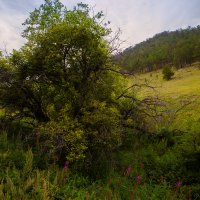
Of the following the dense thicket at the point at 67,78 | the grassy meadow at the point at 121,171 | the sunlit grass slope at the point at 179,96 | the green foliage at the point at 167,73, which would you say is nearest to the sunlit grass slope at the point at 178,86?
the sunlit grass slope at the point at 179,96

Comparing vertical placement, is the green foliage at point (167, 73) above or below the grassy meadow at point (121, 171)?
above

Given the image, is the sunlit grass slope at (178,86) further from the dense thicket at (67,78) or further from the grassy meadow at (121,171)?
the dense thicket at (67,78)

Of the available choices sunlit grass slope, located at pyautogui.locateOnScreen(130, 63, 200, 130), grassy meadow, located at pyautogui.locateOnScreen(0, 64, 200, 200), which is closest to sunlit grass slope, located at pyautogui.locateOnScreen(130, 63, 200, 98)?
sunlit grass slope, located at pyautogui.locateOnScreen(130, 63, 200, 130)

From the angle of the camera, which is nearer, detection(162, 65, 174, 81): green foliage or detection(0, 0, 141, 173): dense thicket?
detection(0, 0, 141, 173): dense thicket

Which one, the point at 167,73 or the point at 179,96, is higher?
the point at 167,73

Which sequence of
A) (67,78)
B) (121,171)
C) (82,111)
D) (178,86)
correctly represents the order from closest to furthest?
(121,171) → (82,111) → (67,78) → (178,86)

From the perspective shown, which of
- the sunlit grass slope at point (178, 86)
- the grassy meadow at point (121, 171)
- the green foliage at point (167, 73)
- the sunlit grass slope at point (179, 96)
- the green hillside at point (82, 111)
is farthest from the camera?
the green foliage at point (167, 73)

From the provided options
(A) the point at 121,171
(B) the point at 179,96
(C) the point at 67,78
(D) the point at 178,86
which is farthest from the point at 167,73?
(A) the point at 121,171

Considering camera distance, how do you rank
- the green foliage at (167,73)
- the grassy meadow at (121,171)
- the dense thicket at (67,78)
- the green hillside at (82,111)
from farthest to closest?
1. the green foliage at (167,73)
2. the dense thicket at (67,78)
3. the green hillside at (82,111)
4. the grassy meadow at (121,171)

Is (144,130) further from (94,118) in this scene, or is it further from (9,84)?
(9,84)

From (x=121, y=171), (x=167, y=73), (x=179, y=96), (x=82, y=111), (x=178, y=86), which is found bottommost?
(x=121, y=171)

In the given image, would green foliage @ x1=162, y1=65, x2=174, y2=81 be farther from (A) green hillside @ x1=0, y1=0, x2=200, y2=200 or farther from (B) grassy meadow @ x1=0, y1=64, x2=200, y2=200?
(A) green hillside @ x1=0, y1=0, x2=200, y2=200

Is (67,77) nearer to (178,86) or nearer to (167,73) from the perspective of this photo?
(178,86)

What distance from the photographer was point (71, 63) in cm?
1382
